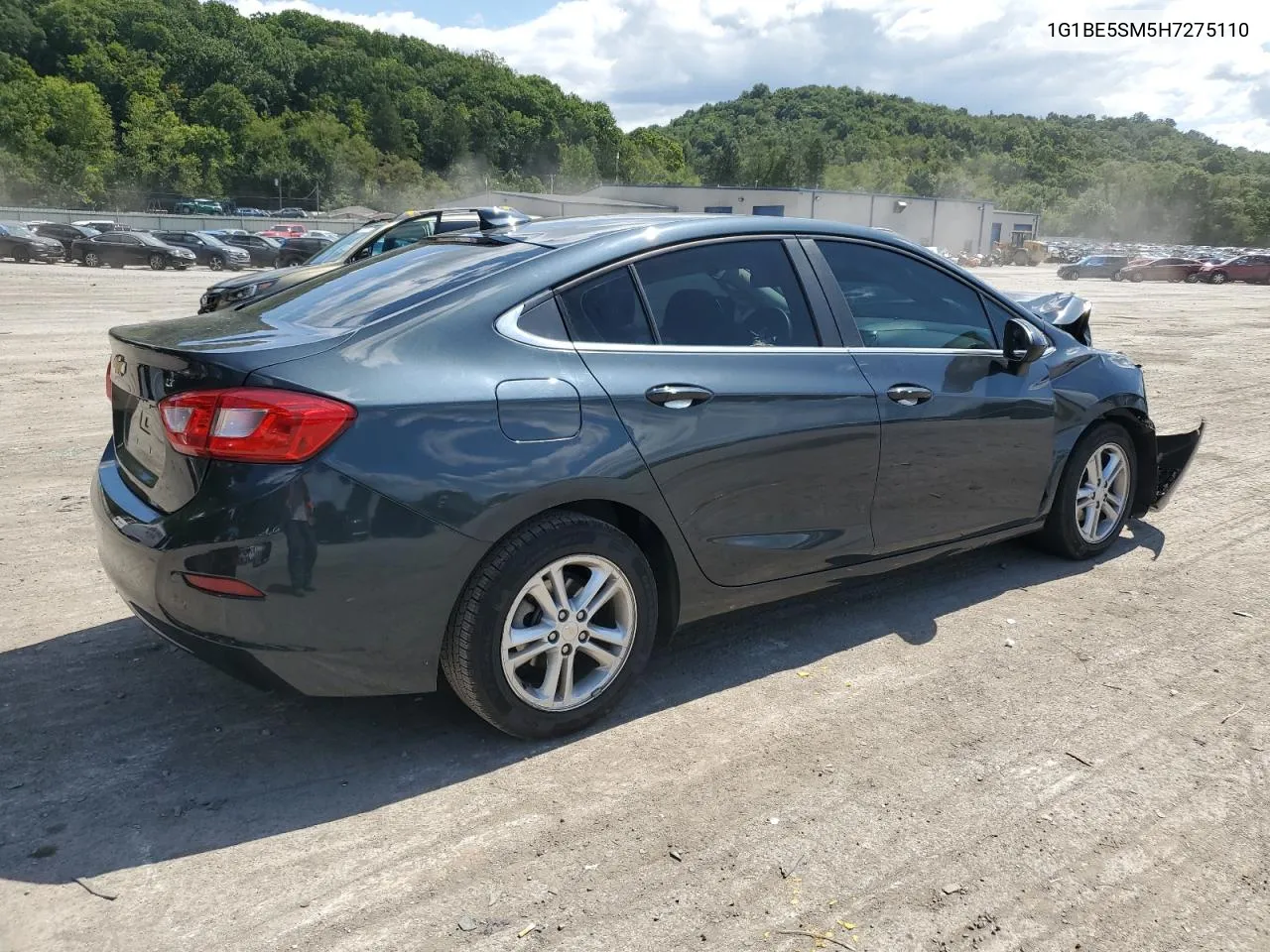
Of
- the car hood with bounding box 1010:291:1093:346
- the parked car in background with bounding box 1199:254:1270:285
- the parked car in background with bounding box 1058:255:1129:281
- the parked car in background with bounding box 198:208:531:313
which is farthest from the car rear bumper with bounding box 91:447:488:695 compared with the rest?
the parked car in background with bounding box 1058:255:1129:281

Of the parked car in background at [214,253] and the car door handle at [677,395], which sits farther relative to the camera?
the parked car in background at [214,253]

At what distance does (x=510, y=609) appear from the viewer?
3.10m

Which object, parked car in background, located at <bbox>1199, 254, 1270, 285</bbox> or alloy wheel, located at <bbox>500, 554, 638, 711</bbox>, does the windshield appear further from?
parked car in background, located at <bbox>1199, 254, 1270, 285</bbox>

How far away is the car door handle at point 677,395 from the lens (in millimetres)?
3357

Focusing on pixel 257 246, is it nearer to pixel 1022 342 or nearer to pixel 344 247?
pixel 344 247

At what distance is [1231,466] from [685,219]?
5.46 m

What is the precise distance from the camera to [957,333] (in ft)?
14.5

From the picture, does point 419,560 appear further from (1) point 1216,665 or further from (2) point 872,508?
(1) point 1216,665

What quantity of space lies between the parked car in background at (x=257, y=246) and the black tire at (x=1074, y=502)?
130 feet

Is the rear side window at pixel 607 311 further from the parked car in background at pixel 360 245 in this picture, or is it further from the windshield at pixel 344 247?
the windshield at pixel 344 247

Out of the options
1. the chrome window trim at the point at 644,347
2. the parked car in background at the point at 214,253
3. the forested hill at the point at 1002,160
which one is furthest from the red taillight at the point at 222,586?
the forested hill at the point at 1002,160

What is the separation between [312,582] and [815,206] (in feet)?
236

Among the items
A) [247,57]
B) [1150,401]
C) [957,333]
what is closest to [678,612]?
[957,333]

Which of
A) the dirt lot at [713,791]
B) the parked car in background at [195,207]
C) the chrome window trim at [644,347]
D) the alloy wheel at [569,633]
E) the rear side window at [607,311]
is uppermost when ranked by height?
the parked car in background at [195,207]
